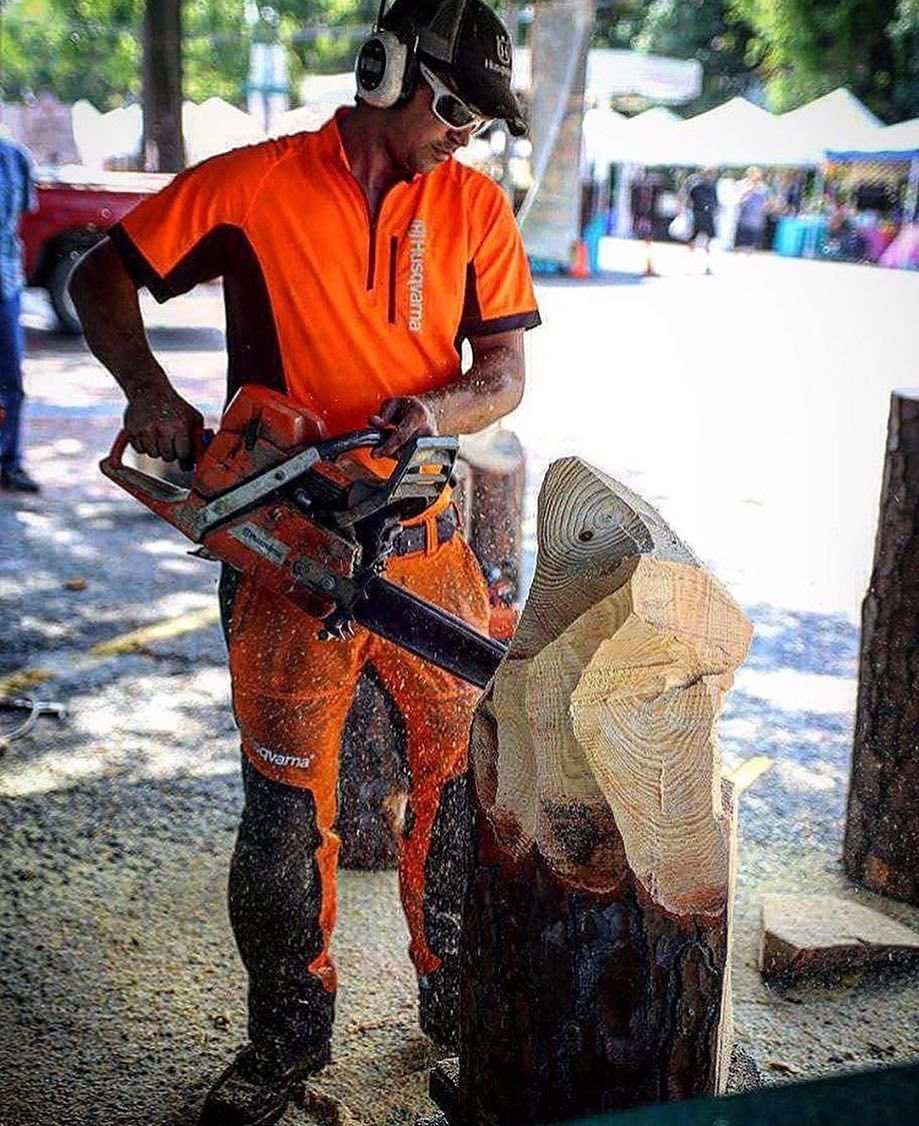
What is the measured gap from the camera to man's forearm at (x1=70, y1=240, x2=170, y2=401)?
7.81 ft

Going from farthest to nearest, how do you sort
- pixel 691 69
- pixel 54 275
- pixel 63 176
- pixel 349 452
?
pixel 691 69, pixel 63 176, pixel 54 275, pixel 349 452

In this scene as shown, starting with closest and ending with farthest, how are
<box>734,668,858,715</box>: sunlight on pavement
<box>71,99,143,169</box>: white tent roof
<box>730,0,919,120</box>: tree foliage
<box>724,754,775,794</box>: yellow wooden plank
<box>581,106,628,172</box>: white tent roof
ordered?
<box>724,754,775,794</box>: yellow wooden plank < <box>734,668,858,715</box>: sunlight on pavement < <box>71,99,143,169</box>: white tent roof < <box>730,0,919,120</box>: tree foliage < <box>581,106,628,172</box>: white tent roof

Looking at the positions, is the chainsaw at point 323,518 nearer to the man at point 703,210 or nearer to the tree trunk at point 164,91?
the tree trunk at point 164,91

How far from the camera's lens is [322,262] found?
2316 millimetres

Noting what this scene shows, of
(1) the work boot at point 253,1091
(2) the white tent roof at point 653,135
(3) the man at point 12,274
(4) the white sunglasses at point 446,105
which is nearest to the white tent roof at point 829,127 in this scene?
(2) the white tent roof at point 653,135

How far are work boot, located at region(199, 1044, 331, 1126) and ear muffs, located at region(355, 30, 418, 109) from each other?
1730 mm

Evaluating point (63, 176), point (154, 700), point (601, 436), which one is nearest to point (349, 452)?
point (154, 700)

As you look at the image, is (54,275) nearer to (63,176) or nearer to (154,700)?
(63,176)

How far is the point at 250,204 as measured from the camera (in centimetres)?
231

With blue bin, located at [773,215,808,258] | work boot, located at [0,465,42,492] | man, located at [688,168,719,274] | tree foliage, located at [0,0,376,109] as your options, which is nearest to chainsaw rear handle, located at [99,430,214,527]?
work boot, located at [0,465,42,492]

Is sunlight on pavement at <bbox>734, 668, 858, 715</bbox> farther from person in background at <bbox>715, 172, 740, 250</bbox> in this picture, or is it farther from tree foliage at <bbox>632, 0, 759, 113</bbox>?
tree foliage at <bbox>632, 0, 759, 113</bbox>

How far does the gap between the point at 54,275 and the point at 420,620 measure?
10.3m

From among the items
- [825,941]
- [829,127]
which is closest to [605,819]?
[825,941]

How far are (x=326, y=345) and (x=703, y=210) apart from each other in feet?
74.9
